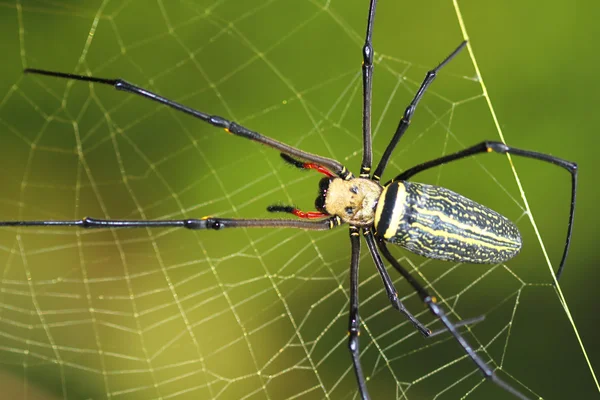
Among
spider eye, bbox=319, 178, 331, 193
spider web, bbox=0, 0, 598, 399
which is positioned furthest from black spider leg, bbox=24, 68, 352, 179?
spider web, bbox=0, 0, 598, 399

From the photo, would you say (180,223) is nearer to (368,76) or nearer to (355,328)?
(355,328)

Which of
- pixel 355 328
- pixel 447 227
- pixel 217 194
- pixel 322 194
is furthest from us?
pixel 217 194

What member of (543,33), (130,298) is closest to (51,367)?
(130,298)

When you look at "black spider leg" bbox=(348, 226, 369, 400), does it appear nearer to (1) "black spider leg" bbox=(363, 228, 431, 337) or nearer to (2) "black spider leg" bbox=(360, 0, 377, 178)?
(1) "black spider leg" bbox=(363, 228, 431, 337)

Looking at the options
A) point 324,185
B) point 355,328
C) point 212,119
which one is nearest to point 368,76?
point 324,185

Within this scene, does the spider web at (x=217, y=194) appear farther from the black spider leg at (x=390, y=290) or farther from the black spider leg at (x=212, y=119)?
the black spider leg at (x=212, y=119)

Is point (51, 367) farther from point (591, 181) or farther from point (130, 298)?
point (591, 181)

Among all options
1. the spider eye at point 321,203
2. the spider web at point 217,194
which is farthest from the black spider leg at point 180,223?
the spider web at point 217,194
